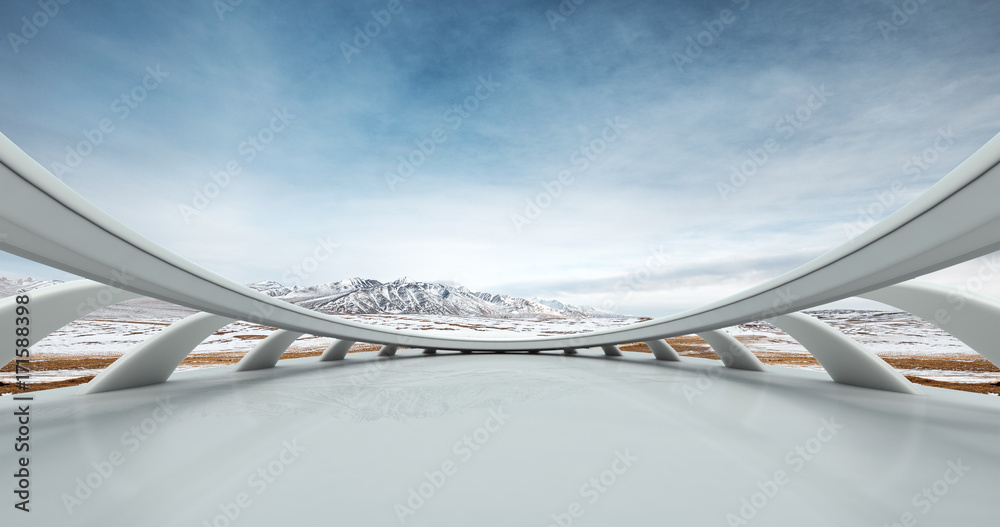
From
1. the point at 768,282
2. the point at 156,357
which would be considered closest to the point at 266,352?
the point at 156,357

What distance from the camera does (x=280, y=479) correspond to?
1.56 metres

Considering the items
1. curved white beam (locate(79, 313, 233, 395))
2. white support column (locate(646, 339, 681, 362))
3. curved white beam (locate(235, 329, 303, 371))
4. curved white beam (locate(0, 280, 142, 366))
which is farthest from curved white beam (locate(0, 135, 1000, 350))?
white support column (locate(646, 339, 681, 362))

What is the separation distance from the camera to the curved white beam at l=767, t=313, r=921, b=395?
3.74m

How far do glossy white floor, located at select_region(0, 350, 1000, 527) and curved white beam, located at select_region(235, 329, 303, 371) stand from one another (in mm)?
2226

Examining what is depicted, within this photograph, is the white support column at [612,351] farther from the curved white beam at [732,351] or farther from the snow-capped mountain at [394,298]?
the snow-capped mountain at [394,298]

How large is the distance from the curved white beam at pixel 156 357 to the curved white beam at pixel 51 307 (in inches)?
30.4

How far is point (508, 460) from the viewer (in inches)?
70.7

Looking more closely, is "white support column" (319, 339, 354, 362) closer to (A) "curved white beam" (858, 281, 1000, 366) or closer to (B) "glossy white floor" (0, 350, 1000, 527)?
(B) "glossy white floor" (0, 350, 1000, 527)

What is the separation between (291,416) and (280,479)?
122 cm

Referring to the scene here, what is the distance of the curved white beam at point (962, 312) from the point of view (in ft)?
9.43

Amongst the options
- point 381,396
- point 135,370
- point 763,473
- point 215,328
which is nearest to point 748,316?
point 763,473

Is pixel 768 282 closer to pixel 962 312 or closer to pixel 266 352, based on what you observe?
pixel 962 312

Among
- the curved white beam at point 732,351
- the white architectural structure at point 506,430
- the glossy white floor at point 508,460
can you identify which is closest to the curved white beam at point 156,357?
the white architectural structure at point 506,430

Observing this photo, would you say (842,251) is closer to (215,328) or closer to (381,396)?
(381,396)
